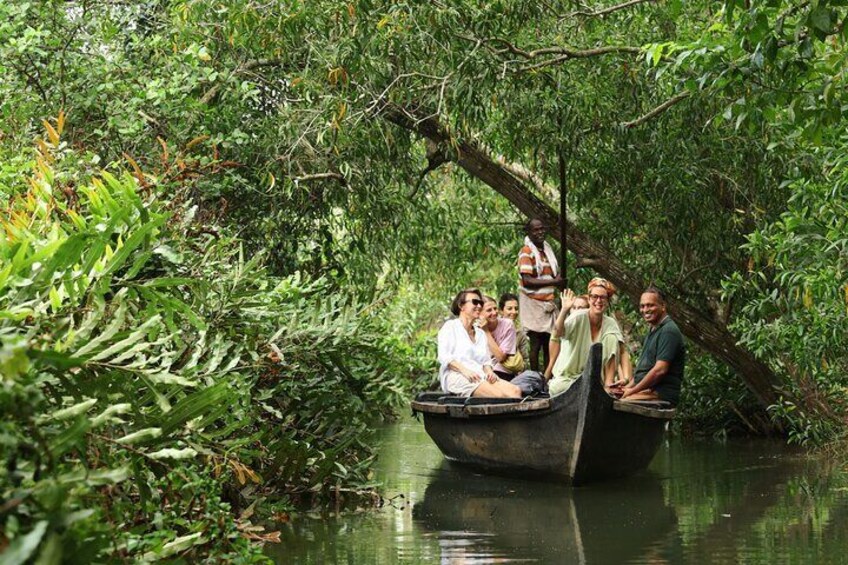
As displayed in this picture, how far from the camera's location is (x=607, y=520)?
9.73 meters

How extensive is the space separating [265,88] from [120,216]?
8.48 metres

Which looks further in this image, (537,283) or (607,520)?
(537,283)

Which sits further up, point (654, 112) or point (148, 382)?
point (654, 112)

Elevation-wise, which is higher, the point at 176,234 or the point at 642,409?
the point at 176,234

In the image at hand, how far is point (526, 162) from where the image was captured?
48.2ft

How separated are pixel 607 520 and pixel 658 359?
8.49ft

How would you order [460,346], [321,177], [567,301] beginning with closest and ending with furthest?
1. [567,301]
2. [321,177]
3. [460,346]

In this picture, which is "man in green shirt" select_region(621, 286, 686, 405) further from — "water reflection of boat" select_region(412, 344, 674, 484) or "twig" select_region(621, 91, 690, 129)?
"twig" select_region(621, 91, 690, 129)

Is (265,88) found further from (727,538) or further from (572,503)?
(727,538)

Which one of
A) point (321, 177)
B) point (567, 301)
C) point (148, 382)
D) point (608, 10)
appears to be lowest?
point (148, 382)

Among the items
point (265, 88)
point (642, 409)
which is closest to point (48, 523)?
point (642, 409)

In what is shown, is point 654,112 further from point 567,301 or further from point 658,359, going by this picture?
point 658,359

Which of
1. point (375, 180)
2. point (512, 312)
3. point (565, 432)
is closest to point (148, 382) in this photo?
point (565, 432)

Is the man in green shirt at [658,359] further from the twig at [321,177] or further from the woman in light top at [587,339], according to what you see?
the twig at [321,177]
